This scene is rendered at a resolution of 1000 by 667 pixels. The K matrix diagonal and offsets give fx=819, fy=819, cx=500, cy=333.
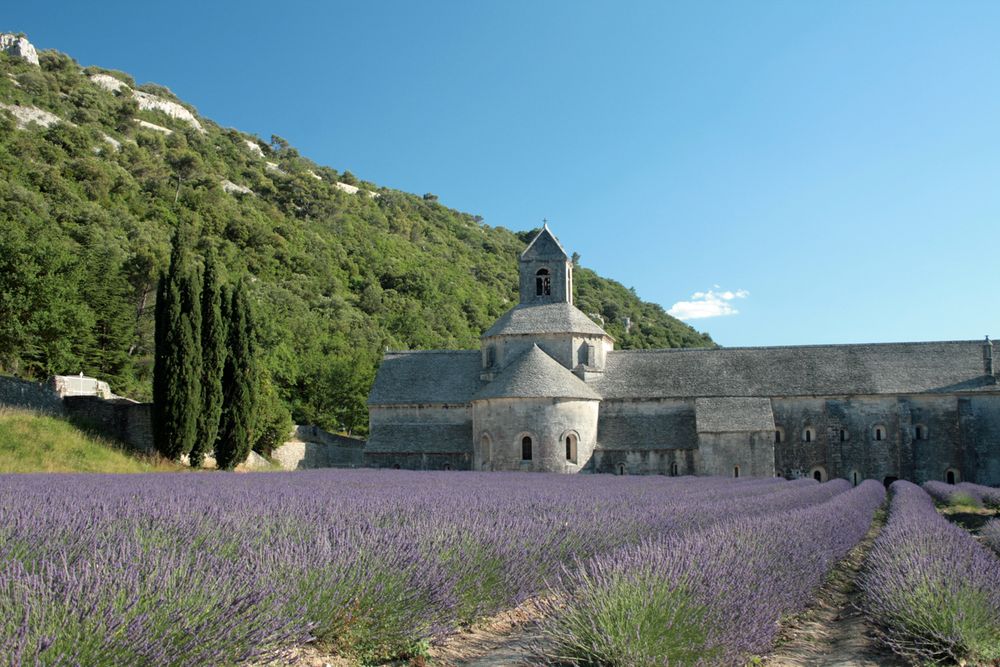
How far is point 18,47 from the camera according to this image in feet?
297

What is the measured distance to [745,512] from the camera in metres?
14.1

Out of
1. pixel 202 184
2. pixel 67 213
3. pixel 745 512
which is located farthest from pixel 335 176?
pixel 745 512

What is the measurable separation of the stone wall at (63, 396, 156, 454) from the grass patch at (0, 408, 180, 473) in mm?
1396

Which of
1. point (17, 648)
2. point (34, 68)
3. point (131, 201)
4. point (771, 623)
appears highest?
point (34, 68)

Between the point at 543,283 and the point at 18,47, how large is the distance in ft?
254

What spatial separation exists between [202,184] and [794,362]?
63.7 metres

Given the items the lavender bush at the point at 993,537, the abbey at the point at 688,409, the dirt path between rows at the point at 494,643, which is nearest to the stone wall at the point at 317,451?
the abbey at the point at 688,409

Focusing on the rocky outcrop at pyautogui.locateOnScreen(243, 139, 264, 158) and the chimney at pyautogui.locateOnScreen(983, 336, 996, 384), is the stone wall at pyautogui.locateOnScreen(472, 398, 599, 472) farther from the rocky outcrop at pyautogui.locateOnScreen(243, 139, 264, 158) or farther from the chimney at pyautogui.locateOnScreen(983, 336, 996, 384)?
the rocky outcrop at pyautogui.locateOnScreen(243, 139, 264, 158)

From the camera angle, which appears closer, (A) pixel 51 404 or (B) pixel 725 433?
(A) pixel 51 404

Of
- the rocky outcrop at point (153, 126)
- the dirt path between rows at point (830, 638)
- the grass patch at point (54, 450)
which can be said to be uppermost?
the rocky outcrop at point (153, 126)

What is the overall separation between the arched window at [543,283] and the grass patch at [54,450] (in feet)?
76.2

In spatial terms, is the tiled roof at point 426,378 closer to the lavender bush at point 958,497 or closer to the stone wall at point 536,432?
the stone wall at point 536,432

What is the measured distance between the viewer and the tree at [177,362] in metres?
28.5

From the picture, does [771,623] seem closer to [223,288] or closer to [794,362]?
[223,288]
